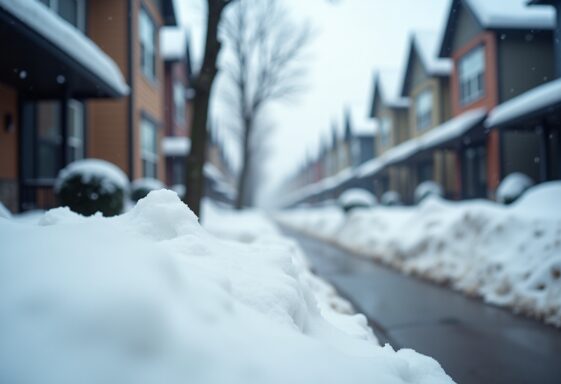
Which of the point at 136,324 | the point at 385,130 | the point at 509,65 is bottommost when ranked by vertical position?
the point at 136,324

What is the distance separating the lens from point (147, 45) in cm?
1267

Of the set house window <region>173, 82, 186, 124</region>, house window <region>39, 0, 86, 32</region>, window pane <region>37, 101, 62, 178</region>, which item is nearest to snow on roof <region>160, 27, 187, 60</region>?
house window <region>173, 82, 186, 124</region>

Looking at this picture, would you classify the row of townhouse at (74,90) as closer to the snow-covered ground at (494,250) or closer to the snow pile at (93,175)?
the snow pile at (93,175)

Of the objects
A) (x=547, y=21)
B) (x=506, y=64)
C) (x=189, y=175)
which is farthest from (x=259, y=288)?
(x=547, y=21)

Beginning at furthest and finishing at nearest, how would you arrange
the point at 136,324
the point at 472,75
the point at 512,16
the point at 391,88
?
the point at 391,88 < the point at 472,75 < the point at 512,16 < the point at 136,324

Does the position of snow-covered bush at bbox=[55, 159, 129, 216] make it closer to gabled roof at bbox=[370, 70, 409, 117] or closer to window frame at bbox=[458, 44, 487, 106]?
window frame at bbox=[458, 44, 487, 106]

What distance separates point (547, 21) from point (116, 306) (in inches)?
658

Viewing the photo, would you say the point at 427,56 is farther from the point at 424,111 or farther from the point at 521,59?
the point at 521,59

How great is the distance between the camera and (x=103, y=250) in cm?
147

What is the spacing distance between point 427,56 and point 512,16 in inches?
228

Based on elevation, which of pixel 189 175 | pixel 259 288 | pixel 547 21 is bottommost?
pixel 259 288

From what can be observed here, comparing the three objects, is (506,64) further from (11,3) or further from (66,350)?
(66,350)

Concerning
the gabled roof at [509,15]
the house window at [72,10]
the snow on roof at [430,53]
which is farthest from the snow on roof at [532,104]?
the house window at [72,10]

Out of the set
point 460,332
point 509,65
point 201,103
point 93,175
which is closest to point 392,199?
point 509,65
